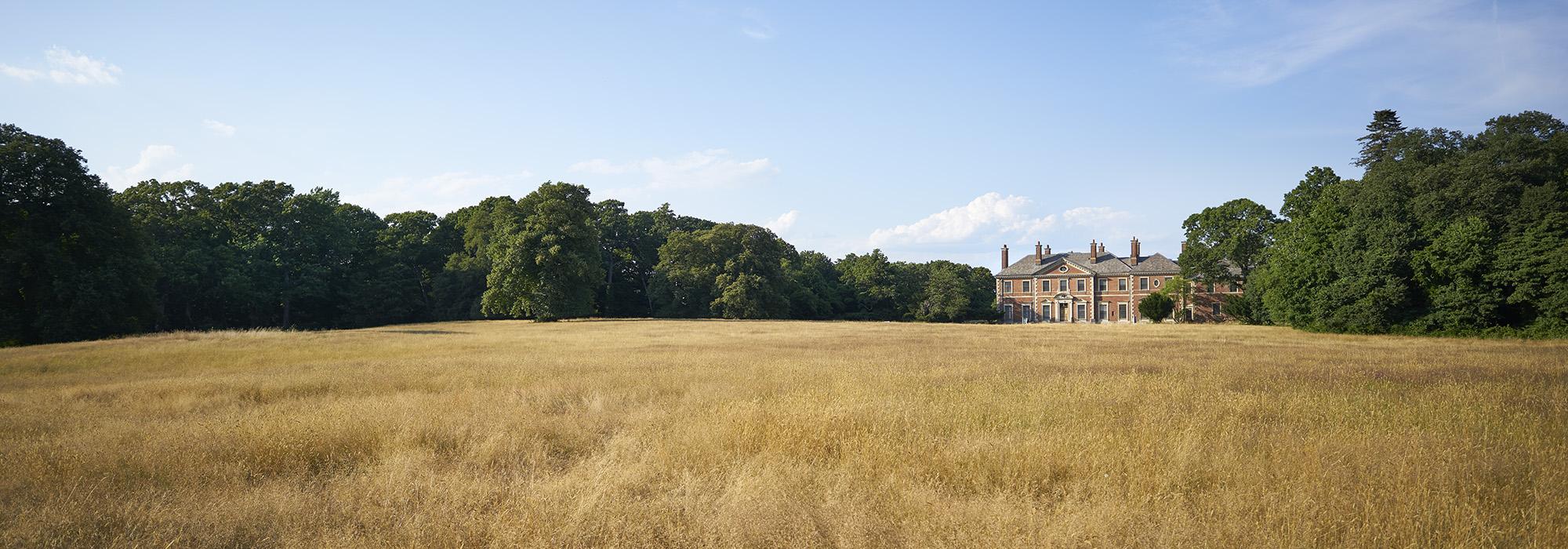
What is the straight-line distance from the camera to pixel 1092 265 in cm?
9031

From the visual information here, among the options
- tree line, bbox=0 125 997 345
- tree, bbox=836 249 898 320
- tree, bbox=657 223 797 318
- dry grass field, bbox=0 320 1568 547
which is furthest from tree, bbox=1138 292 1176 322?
dry grass field, bbox=0 320 1568 547

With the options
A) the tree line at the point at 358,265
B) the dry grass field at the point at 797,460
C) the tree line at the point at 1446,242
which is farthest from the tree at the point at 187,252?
the tree line at the point at 1446,242

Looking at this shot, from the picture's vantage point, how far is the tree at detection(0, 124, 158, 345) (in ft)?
112

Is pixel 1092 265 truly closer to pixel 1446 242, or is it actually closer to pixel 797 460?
pixel 1446 242

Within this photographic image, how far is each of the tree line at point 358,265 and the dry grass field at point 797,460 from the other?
31070mm

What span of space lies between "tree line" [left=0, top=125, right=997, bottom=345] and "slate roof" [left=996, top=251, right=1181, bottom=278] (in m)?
13.4

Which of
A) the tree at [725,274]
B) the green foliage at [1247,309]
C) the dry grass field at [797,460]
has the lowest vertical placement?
the dry grass field at [797,460]

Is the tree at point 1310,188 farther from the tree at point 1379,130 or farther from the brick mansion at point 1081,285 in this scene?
the brick mansion at point 1081,285

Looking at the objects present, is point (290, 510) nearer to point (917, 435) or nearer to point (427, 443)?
point (427, 443)

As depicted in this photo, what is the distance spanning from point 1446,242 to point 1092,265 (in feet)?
191

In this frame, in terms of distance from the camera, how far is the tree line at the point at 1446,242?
30.4m

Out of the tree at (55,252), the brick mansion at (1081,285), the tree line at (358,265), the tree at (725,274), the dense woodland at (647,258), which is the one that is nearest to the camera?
the dense woodland at (647,258)

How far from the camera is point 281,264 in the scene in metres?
54.8

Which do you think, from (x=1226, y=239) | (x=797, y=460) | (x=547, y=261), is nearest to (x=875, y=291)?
(x=1226, y=239)
